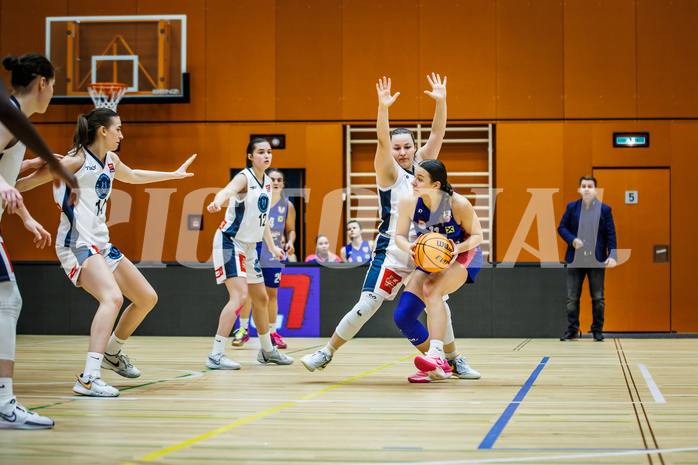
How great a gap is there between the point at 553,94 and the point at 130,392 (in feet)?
31.3

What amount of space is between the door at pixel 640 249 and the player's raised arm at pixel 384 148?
7.87 meters

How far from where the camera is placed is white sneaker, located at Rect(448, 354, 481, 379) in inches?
223

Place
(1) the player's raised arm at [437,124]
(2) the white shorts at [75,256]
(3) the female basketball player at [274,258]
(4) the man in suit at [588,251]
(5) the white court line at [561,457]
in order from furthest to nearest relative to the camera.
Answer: (4) the man in suit at [588,251], (3) the female basketball player at [274,258], (1) the player's raised arm at [437,124], (2) the white shorts at [75,256], (5) the white court line at [561,457]

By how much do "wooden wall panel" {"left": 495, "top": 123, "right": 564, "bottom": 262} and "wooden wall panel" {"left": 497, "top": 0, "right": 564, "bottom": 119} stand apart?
284 millimetres

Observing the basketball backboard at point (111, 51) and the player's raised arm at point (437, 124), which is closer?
the player's raised arm at point (437, 124)

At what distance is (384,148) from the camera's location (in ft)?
16.9

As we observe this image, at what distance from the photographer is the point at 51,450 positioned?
3.12 metres

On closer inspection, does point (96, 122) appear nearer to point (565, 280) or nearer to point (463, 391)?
point (463, 391)

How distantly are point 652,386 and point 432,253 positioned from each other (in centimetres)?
177

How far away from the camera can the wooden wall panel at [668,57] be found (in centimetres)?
1235

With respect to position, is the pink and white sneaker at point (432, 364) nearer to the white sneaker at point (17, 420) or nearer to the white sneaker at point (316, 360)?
the white sneaker at point (316, 360)

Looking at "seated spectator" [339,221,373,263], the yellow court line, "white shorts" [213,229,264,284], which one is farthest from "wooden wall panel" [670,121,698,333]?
the yellow court line

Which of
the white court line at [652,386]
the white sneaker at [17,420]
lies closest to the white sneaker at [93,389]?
the white sneaker at [17,420]

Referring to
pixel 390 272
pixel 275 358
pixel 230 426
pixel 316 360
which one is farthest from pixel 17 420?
pixel 275 358
